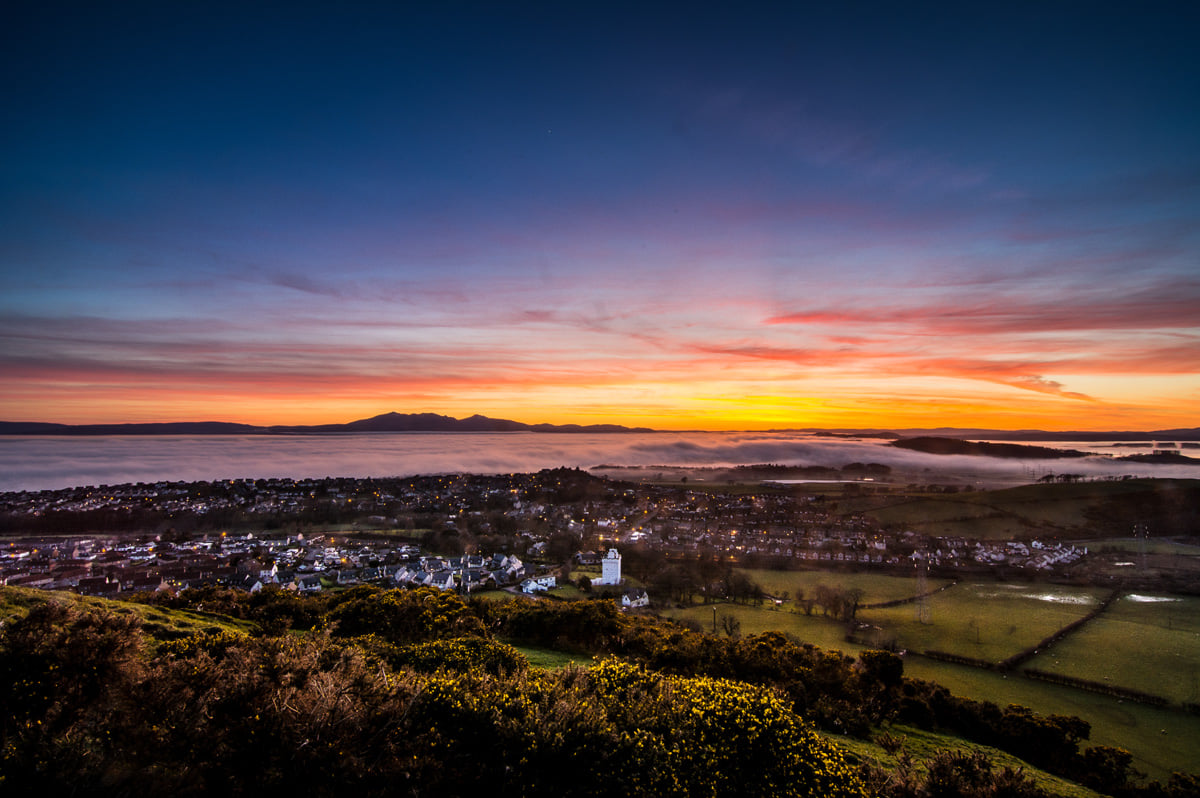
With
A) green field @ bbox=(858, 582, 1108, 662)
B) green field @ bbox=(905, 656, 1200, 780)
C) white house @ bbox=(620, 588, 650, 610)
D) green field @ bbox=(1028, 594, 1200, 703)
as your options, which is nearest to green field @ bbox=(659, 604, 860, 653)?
white house @ bbox=(620, 588, 650, 610)

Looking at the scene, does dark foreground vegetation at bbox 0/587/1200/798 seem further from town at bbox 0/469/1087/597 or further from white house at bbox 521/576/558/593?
white house at bbox 521/576/558/593

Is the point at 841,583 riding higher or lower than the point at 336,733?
lower

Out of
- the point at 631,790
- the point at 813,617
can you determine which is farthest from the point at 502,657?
the point at 813,617

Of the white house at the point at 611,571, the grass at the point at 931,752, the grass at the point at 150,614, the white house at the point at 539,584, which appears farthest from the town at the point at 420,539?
the grass at the point at 931,752

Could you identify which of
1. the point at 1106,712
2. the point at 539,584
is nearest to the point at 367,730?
the point at 1106,712

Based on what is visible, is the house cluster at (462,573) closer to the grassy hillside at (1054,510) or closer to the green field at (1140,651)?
the green field at (1140,651)

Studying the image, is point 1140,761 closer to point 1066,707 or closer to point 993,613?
point 1066,707

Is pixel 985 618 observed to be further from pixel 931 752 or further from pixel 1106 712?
pixel 931 752
